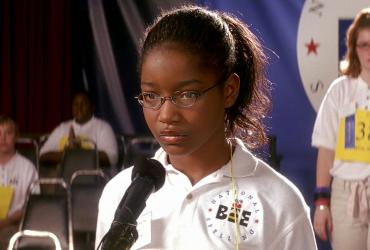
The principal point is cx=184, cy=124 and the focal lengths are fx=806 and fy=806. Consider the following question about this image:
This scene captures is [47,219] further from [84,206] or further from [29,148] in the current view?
[29,148]

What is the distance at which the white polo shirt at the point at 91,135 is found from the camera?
7012 mm

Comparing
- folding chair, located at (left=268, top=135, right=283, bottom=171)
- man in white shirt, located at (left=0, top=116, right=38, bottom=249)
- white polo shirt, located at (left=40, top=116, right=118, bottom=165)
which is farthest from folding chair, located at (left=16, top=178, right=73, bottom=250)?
white polo shirt, located at (left=40, top=116, right=118, bottom=165)

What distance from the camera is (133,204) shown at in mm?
1263

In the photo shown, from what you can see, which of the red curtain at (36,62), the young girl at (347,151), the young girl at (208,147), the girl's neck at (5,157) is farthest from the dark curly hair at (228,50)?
the red curtain at (36,62)

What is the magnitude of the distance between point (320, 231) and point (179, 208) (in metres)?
2.43

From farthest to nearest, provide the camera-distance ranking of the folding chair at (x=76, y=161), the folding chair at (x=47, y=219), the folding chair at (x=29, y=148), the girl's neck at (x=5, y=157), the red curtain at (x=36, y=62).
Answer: the red curtain at (x=36, y=62)
the folding chair at (x=29, y=148)
the folding chair at (x=76, y=161)
the girl's neck at (x=5, y=157)
the folding chair at (x=47, y=219)

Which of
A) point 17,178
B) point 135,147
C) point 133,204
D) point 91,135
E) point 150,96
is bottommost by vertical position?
point 17,178

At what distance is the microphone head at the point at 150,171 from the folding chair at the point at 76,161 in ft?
16.9

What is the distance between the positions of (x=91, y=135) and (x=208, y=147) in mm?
5601

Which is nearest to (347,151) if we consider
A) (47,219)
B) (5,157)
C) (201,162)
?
(47,219)

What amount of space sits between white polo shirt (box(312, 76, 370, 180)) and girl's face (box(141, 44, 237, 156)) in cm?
245

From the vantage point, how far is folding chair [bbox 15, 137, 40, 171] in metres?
7.28

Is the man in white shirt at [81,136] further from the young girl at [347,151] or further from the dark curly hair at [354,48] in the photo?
the dark curly hair at [354,48]

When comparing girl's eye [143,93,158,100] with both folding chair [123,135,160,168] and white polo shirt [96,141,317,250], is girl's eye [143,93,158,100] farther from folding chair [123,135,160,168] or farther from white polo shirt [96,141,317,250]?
folding chair [123,135,160,168]
